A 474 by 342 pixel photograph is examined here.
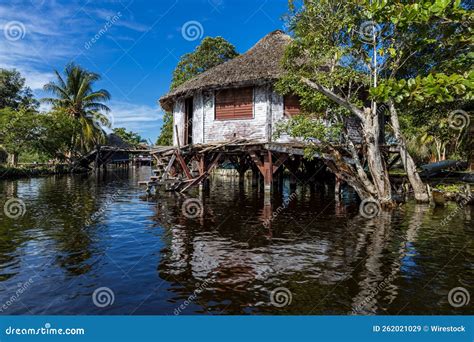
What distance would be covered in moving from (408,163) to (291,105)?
20.1 feet

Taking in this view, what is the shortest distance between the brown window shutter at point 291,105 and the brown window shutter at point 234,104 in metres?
1.82

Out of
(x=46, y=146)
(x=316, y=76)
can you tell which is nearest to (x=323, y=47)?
(x=316, y=76)

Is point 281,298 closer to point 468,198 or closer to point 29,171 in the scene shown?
point 468,198

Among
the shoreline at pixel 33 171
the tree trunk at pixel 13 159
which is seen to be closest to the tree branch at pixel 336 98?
the shoreline at pixel 33 171

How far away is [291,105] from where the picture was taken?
17.1m

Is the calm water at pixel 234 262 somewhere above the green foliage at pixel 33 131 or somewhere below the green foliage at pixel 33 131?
below

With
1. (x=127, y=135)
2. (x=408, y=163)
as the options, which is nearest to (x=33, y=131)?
(x=408, y=163)

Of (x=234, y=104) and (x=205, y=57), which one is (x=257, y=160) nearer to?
(x=234, y=104)

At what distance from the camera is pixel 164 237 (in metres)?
9.51

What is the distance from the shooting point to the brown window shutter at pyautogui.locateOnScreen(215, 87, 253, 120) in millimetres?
17578

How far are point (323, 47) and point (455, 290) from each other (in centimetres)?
1066

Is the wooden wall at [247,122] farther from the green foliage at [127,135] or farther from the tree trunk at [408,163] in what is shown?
the green foliage at [127,135]

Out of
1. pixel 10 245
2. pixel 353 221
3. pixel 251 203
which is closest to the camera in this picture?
pixel 10 245

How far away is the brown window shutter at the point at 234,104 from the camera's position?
1758cm
